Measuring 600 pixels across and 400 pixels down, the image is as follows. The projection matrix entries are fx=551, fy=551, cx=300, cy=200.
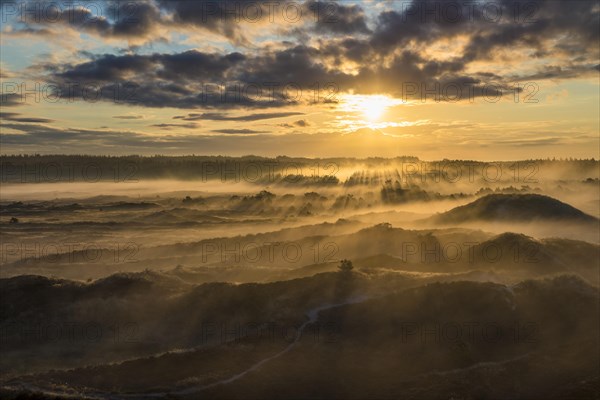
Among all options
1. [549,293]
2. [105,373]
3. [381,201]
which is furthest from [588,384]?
[381,201]

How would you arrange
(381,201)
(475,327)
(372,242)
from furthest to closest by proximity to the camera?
(381,201) → (372,242) → (475,327)

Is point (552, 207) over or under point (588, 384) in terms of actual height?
over

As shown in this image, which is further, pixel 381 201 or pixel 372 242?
pixel 381 201

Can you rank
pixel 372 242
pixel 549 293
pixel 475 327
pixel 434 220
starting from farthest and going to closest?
pixel 434 220, pixel 372 242, pixel 549 293, pixel 475 327

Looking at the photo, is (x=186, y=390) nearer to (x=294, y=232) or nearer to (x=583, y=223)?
(x=294, y=232)

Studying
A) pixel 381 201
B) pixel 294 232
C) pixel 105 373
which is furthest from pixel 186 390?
pixel 381 201

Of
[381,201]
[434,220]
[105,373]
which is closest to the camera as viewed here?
[105,373]

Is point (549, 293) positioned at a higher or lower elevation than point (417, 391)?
higher

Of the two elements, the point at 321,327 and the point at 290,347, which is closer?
the point at 290,347

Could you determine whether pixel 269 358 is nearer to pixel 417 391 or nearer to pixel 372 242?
pixel 417 391
